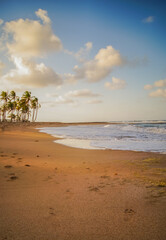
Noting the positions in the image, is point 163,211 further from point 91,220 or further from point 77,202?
point 77,202

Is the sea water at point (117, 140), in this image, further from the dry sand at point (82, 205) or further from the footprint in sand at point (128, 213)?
the footprint in sand at point (128, 213)

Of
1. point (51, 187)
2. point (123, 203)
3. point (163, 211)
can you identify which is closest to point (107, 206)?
point (123, 203)

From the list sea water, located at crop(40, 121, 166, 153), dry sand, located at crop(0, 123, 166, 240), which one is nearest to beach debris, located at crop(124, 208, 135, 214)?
dry sand, located at crop(0, 123, 166, 240)

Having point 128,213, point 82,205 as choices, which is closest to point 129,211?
point 128,213

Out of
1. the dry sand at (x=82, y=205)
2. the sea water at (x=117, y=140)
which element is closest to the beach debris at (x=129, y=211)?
the dry sand at (x=82, y=205)

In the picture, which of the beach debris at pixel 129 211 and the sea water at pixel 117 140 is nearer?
the beach debris at pixel 129 211

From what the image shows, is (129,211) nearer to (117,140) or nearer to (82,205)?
(82,205)

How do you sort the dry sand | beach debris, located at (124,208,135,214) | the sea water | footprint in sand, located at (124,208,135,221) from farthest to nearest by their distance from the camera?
the sea water
beach debris, located at (124,208,135,214)
footprint in sand, located at (124,208,135,221)
the dry sand

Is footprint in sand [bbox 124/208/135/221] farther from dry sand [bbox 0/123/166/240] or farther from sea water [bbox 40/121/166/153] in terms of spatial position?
sea water [bbox 40/121/166/153]

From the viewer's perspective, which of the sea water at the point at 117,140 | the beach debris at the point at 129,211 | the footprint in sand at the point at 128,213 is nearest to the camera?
the footprint in sand at the point at 128,213

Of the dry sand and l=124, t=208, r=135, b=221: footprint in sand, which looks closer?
the dry sand

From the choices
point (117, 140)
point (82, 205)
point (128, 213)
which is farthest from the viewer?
point (117, 140)

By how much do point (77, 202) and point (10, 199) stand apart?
1.23 m

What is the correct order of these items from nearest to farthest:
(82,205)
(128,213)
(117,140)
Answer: (128,213) < (82,205) < (117,140)
